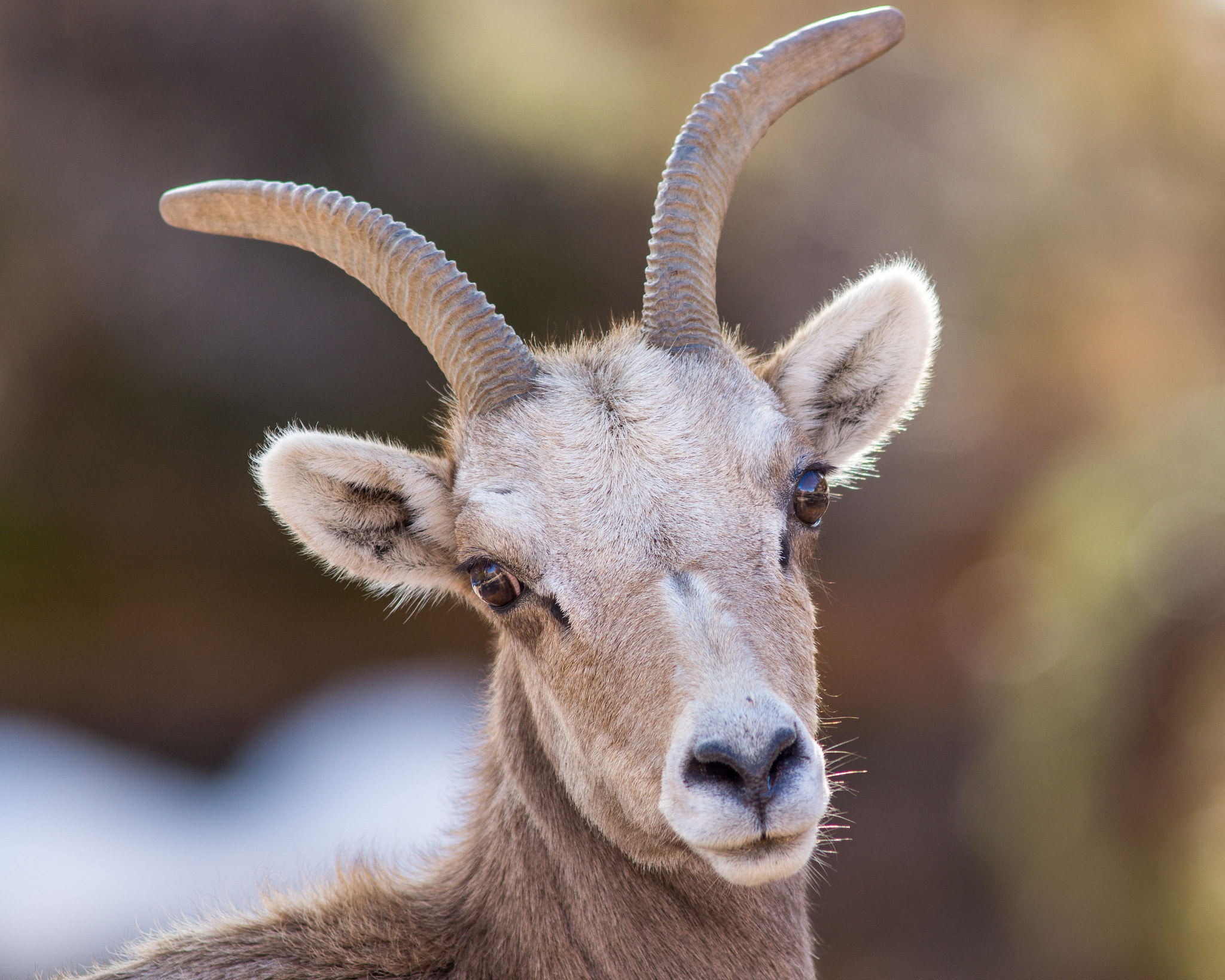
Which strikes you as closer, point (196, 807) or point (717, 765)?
point (717, 765)

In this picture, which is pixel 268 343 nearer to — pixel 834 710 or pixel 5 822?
pixel 5 822

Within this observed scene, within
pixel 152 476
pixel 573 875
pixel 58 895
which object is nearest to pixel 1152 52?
pixel 152 476

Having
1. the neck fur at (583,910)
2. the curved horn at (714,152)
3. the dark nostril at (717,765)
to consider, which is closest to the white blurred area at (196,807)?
the neck fur at (583,910)

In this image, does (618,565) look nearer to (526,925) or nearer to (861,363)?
(526,925)

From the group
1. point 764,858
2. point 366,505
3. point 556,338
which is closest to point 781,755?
point 764,858

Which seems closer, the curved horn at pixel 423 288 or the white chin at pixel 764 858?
the white chin at pixel 764 858

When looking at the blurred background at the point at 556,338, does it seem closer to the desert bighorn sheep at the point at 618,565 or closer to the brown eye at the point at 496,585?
the desert bighorn sheep at the point at 618,565
